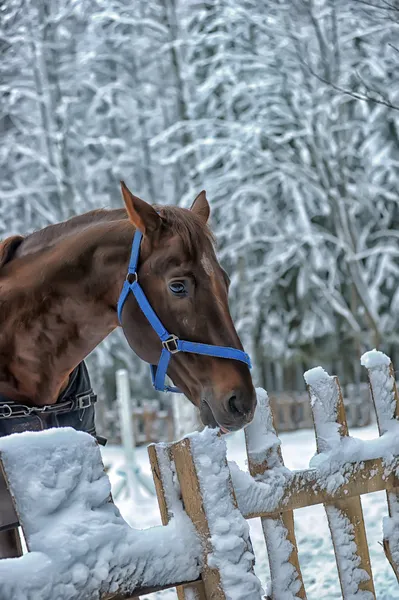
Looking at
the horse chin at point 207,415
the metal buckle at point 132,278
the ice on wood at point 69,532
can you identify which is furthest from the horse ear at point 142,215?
the ice on wood at point 69,532

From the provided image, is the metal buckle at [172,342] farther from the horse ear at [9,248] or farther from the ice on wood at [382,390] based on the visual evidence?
the horse ear at [9,248]

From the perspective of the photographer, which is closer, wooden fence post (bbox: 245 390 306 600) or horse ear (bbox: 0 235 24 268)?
wooden fence post (bbox: 245 390 306 600)

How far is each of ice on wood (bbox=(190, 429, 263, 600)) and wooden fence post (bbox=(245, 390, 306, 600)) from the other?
0.26 m

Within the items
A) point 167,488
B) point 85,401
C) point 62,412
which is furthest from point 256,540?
point 167,488

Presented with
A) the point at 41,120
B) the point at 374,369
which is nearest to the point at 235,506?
the point at 374,369

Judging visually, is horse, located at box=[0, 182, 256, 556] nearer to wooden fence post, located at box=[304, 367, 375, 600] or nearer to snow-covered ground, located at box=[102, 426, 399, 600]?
wooden fence post, located at box=[304, 367, 375, 600]

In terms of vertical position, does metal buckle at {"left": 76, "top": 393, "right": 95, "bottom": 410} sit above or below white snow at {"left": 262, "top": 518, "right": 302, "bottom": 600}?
above

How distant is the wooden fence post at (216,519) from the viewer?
177cm

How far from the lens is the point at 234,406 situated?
219cm

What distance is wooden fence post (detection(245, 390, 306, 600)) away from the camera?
82.3 inches

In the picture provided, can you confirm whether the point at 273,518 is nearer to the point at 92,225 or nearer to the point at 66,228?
the point at 92,225

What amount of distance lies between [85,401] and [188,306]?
837mm

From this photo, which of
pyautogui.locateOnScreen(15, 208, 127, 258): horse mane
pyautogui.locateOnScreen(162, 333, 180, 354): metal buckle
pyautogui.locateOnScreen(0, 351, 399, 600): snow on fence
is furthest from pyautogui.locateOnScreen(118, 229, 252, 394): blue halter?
→ pyautogui.locateOnScreen(15, 208, 127, 258): horse mane

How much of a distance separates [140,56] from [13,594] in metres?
12.8
